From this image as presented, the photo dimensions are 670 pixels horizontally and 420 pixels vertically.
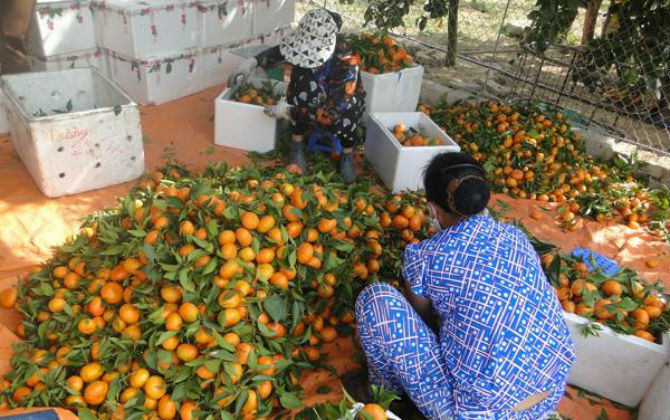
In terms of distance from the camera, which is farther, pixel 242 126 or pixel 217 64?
pixel 217 64

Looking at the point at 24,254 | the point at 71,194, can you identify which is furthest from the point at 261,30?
the point at 24,254

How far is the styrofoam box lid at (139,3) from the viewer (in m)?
4.55

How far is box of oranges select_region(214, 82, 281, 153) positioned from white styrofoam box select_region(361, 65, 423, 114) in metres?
0.85

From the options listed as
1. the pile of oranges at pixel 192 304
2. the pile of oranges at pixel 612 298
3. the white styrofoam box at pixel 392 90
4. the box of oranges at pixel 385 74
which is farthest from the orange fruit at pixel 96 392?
the box of oranges at pixel 385 74

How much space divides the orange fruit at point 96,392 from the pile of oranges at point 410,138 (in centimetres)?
271

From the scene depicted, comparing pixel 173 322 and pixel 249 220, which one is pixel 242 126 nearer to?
pixel 249 220

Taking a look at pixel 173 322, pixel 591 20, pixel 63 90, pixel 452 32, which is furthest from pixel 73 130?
pixel 591 20

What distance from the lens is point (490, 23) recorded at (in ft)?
27.6

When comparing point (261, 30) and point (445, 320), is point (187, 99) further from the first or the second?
point (445, 320)

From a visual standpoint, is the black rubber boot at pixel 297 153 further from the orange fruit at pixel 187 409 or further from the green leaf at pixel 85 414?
the green leaf at pixel 85 414

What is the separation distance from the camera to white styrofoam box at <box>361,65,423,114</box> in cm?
466

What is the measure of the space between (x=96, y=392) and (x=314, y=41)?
2.58 metres

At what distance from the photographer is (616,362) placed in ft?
7.88

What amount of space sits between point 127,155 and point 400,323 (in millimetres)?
2505
